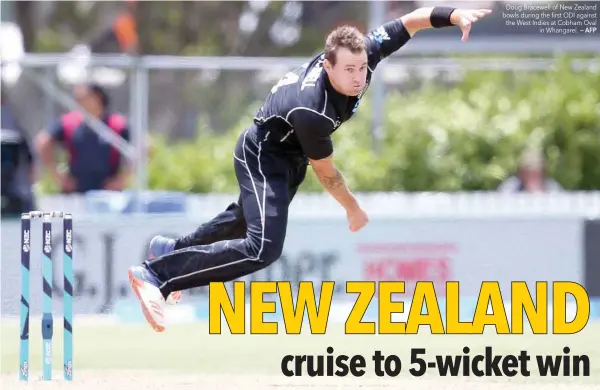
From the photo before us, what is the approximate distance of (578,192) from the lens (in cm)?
1279

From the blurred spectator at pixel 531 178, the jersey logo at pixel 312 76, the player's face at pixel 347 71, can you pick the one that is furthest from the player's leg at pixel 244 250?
the blurred spectator at pixel 531 178

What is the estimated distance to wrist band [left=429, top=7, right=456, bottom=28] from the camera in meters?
7.73

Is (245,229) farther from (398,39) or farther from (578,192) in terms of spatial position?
(578,192)

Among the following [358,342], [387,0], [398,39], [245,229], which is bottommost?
[358,342]

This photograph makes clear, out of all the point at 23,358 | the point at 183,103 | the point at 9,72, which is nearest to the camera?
the point at 23,358

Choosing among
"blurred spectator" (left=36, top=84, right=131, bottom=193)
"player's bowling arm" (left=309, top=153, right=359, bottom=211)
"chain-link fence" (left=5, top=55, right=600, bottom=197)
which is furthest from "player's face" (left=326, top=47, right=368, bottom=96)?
"blurred spectator" (left=36, top=84, right=131, bottom=193)

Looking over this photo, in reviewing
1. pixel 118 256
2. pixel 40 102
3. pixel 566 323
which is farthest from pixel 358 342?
pixel 40 102

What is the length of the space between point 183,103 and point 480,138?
627 cm

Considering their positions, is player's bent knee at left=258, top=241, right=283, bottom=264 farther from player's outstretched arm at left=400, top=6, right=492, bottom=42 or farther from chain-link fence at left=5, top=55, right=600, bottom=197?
chain-link fence at left=5, top=55, right=600, bottom=197

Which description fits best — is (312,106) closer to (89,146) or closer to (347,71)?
(347,71)

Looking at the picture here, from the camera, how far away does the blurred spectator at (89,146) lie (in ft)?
40.4

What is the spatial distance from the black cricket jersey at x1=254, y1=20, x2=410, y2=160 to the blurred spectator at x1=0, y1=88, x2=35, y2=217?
15.5ft

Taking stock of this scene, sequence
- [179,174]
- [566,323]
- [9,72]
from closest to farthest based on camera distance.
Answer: [566,323], [9,72], [179,174]

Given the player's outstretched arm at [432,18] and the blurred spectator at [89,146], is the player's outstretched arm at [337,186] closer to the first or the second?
the player's outstretched arm at [432,18]
